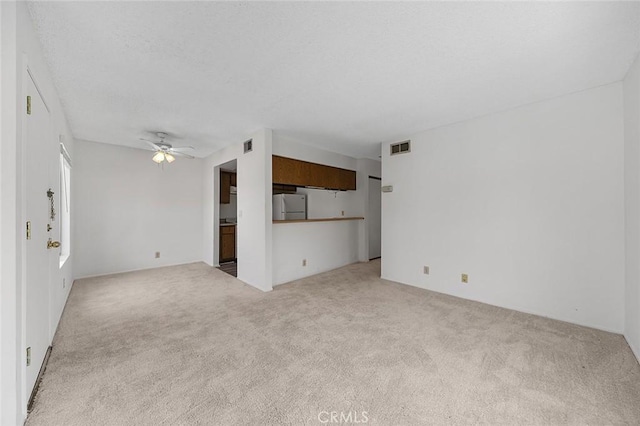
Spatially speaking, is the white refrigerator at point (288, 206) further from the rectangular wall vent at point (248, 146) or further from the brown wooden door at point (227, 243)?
the brown wooden door at point (227, 243)

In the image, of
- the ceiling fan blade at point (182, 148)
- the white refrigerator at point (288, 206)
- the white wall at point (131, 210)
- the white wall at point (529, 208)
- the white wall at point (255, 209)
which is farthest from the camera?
the white refrigerator at point (288, 206)

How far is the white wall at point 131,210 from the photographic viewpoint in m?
4.27

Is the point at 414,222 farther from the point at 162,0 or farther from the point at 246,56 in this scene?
the point at 162,0

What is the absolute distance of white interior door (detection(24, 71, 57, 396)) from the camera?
1546mm

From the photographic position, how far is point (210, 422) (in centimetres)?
140

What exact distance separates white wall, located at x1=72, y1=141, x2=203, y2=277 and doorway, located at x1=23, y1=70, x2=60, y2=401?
98.7 inches

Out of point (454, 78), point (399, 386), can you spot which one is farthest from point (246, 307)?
point (454, 78)

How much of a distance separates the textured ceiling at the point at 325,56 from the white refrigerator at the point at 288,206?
81.4 inches

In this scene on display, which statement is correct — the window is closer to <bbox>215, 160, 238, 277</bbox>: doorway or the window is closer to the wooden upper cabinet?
<bbox>215, 160, 238, 277</bbox>: doorway

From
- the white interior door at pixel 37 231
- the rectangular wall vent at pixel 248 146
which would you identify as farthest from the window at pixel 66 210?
the rectangular wall vent at pixel 248 146

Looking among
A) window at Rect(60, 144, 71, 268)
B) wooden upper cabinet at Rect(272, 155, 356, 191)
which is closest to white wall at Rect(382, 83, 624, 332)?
wooden upper cabinet at Rect(272, 155, 356, 191)

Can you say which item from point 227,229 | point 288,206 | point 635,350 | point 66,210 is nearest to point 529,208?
point 635,350

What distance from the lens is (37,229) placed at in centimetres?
175

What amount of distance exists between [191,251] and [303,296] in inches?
129
